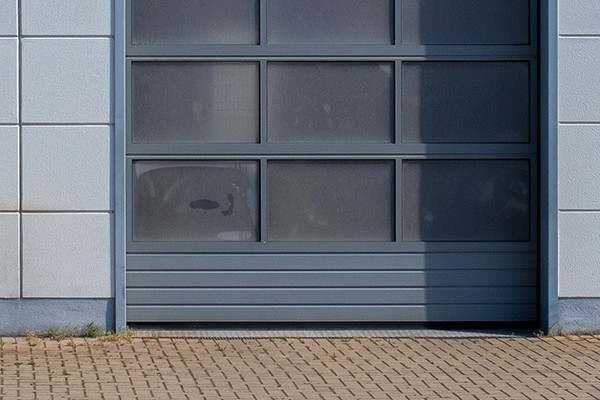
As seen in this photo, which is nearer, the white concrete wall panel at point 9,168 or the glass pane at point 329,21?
the white concrete wall panel at point 9,168

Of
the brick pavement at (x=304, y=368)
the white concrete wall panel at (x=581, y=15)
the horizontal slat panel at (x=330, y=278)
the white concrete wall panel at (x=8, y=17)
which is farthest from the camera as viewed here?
the horizontal slat panel at (x=330, y=278)

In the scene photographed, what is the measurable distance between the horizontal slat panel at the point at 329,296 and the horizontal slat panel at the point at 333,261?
0.20 m

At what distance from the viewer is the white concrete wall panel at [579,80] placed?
11.3 meters

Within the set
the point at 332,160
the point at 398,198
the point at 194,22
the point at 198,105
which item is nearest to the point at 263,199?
the point at 332,160

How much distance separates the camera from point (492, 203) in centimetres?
A: 1166

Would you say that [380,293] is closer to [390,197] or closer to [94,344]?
[390,197]

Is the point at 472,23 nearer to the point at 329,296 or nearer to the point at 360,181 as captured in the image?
the point at 360,181

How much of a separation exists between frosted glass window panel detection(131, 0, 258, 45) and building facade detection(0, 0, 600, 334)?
0.06 feet

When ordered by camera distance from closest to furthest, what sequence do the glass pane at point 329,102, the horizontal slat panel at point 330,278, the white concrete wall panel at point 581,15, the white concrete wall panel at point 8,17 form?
the white concrete wall panel at point 8,17 < the white concrete wall panel at point 581,15 < the horizontal slat panel at point 330,278 < the glass pane at point 329,102

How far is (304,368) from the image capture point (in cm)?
994

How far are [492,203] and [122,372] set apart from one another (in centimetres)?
374

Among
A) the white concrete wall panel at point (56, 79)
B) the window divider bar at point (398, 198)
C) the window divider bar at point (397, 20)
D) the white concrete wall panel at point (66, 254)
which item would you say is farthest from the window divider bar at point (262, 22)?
the white concrete wall panel at point (66, 254)

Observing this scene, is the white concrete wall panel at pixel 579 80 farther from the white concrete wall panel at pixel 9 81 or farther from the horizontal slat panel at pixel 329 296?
the white concrete wall panel at pixel 9 81

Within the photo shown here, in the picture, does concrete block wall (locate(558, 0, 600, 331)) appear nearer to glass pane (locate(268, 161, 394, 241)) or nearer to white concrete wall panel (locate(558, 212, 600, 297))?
white concrete wall panel (locate(558, 212, 600, 297))
